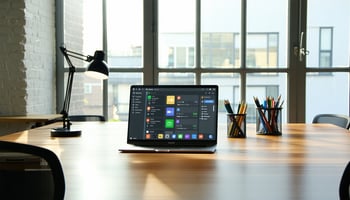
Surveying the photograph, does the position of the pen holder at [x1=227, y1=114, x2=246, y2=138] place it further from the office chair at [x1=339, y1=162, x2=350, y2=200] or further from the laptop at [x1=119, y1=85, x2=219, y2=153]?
the office chair at [x1=339, y1=162, x2=350, y2=200]

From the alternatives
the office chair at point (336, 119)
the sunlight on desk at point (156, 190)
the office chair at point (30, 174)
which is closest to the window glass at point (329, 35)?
the office chair at point (336, 119)

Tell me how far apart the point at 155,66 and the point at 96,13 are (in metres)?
0.89

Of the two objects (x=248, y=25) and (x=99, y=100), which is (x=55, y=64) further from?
(x=248, y=25)

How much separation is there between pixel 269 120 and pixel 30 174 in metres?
1.48

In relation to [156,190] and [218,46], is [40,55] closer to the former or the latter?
[218,46]

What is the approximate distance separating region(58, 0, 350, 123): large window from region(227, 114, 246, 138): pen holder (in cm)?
247

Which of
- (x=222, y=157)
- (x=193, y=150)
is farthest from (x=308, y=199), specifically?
(x=193, y=150)

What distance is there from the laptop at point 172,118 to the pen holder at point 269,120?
454mm

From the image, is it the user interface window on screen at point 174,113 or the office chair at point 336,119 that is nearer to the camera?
the user interface window on screen at point 174,113

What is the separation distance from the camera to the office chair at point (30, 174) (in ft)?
3.56

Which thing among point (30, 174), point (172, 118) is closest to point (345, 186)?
point (30, 174)

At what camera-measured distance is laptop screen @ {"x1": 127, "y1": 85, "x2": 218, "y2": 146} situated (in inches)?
75.4

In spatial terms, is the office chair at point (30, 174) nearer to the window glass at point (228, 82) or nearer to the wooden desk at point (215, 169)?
the wooden desk at point (215, 169)

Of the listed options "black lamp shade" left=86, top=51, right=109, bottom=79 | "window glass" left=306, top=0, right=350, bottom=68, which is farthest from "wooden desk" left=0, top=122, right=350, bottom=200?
"window glass" left=306, top=0, right=350, bottom=68
